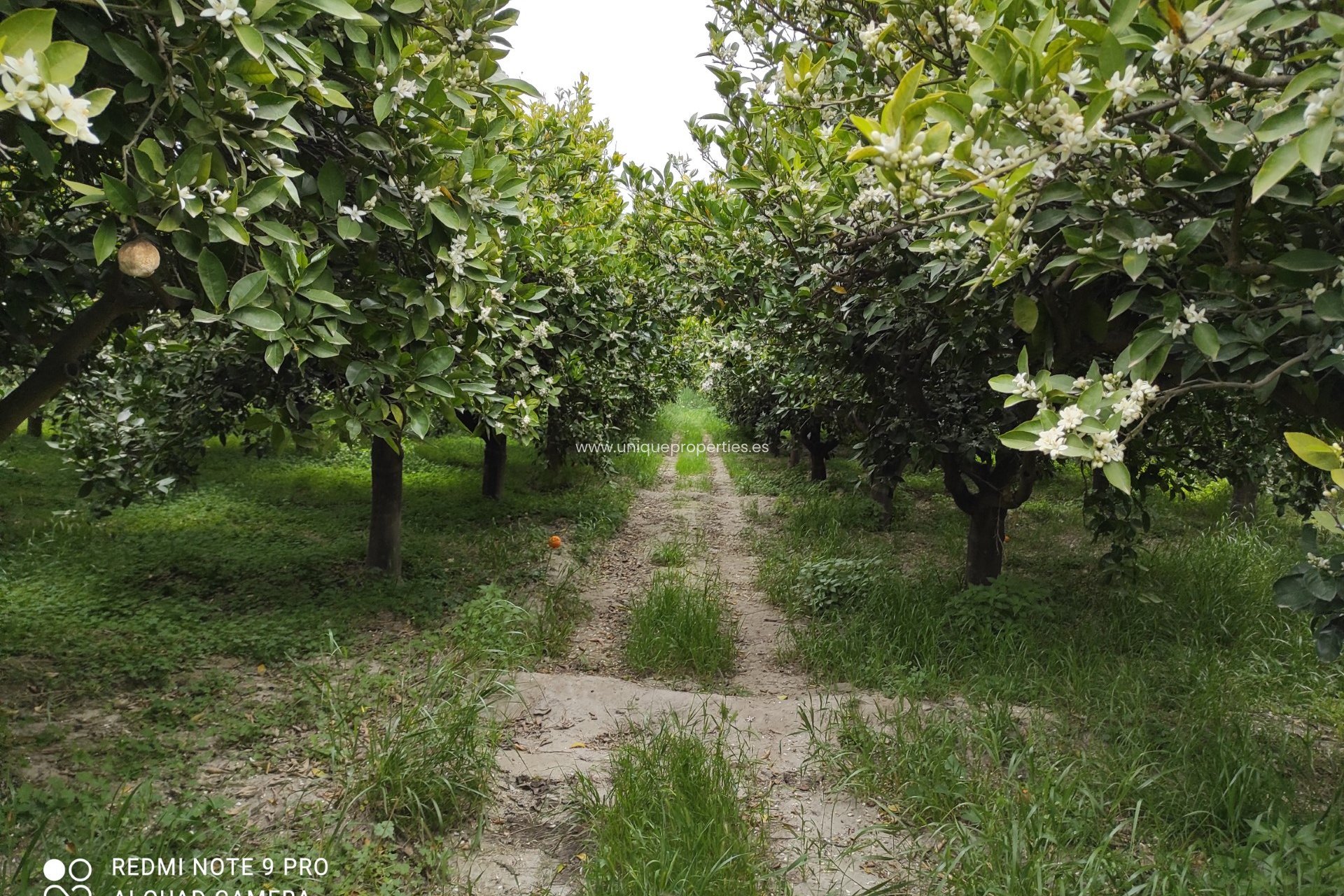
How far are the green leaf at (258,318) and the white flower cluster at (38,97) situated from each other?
617 mm

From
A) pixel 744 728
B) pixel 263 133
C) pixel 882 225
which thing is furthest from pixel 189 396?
pixel 882 225

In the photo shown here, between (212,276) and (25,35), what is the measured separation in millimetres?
658

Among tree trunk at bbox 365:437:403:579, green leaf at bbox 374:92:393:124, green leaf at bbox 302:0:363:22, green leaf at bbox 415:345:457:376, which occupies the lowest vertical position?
tree trunk at bbox 365:437:403:579

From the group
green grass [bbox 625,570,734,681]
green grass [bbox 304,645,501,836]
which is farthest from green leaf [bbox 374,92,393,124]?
green grass [bbox 625,570,734,681]

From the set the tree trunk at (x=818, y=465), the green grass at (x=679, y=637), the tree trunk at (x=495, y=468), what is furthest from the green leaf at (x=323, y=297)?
the tree trunk at (x=818, y=465)

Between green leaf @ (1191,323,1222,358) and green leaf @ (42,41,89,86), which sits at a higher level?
green leaf @ (42,41,89,86)

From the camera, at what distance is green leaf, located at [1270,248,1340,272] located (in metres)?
1.73

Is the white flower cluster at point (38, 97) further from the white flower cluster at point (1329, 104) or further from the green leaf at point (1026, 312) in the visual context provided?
the green leaf at point (1026, 312)

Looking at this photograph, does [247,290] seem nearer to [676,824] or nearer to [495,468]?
[676,824]

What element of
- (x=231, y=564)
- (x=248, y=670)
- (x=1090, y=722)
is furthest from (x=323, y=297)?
(x=231, y=564)

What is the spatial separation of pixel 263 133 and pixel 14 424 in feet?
5.07

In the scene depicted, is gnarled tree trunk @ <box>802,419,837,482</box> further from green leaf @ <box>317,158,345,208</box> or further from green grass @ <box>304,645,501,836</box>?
green leaf @ <box>317,158,345,208</box>

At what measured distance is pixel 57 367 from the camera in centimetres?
245

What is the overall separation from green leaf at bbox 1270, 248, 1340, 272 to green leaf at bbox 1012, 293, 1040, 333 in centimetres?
55
